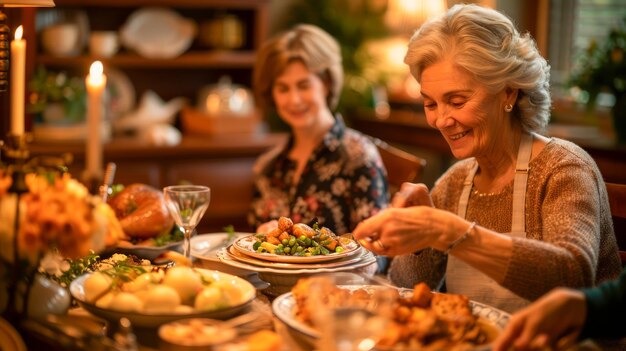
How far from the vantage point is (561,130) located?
4051 millimetres

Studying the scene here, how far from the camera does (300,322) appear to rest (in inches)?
51.2

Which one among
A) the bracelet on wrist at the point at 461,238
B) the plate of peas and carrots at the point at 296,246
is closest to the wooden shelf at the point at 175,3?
the plate of peas and carrots at the point at 296,246

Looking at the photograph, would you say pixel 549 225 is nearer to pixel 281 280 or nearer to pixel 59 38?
pixel 281 280

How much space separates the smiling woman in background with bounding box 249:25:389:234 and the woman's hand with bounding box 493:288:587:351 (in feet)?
4.55

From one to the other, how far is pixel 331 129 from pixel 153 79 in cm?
251

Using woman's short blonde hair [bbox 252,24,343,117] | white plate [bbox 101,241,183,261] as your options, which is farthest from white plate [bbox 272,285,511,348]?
woman's short blonde hair [bbox 252,24,343,117]

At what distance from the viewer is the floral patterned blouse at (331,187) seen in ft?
8.55

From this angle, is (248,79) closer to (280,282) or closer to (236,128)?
(236,128)

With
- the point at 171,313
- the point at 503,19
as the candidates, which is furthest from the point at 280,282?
the point at 503,19

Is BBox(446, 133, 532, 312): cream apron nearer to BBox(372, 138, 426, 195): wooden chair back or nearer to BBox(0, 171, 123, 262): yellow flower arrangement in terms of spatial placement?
BBox(372, 138, 426, 195): wooden chair back

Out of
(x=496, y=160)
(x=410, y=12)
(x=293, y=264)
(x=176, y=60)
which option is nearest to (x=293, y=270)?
(x=293, y=264)

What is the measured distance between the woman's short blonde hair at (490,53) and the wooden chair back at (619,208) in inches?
9.6

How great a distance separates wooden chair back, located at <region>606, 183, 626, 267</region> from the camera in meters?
1.89

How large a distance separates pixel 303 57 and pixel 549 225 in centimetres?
142
